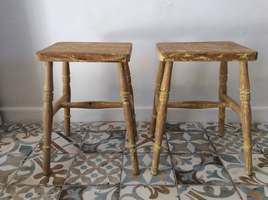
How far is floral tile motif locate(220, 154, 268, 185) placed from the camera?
3.00 ft

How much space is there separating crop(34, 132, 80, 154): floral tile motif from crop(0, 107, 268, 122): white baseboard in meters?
0.18

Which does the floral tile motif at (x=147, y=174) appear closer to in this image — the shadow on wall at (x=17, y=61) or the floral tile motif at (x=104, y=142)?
the floral tile motif at (x=104, y=142)

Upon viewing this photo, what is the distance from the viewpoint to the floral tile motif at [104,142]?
1.12m

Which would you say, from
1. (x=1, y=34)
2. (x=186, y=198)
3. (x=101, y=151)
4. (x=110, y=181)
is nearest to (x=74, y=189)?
(x=110, y=181)

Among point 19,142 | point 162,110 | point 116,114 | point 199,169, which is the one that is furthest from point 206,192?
point 19,142

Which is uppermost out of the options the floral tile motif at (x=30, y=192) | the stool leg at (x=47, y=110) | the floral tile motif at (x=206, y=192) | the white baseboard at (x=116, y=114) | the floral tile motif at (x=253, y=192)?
the stool leg at (x=47, y=110)

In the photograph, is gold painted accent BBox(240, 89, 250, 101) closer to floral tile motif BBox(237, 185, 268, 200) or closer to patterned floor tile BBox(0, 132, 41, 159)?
floral tile motif BBox(237, 185, 268, 200)

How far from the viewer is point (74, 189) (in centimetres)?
87

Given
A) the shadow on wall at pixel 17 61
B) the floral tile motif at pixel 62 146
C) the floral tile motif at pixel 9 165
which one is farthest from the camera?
Result: the shadow on wall at pixel 17 61

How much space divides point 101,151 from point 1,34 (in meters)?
0.69

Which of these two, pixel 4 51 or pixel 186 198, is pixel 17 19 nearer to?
pixel 4 51

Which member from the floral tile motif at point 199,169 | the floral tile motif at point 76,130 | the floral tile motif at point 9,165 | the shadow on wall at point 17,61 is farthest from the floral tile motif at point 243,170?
the shadow on wall at point 17,61

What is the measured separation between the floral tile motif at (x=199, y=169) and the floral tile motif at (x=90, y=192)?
0.73ft

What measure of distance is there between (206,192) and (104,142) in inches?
19.1
